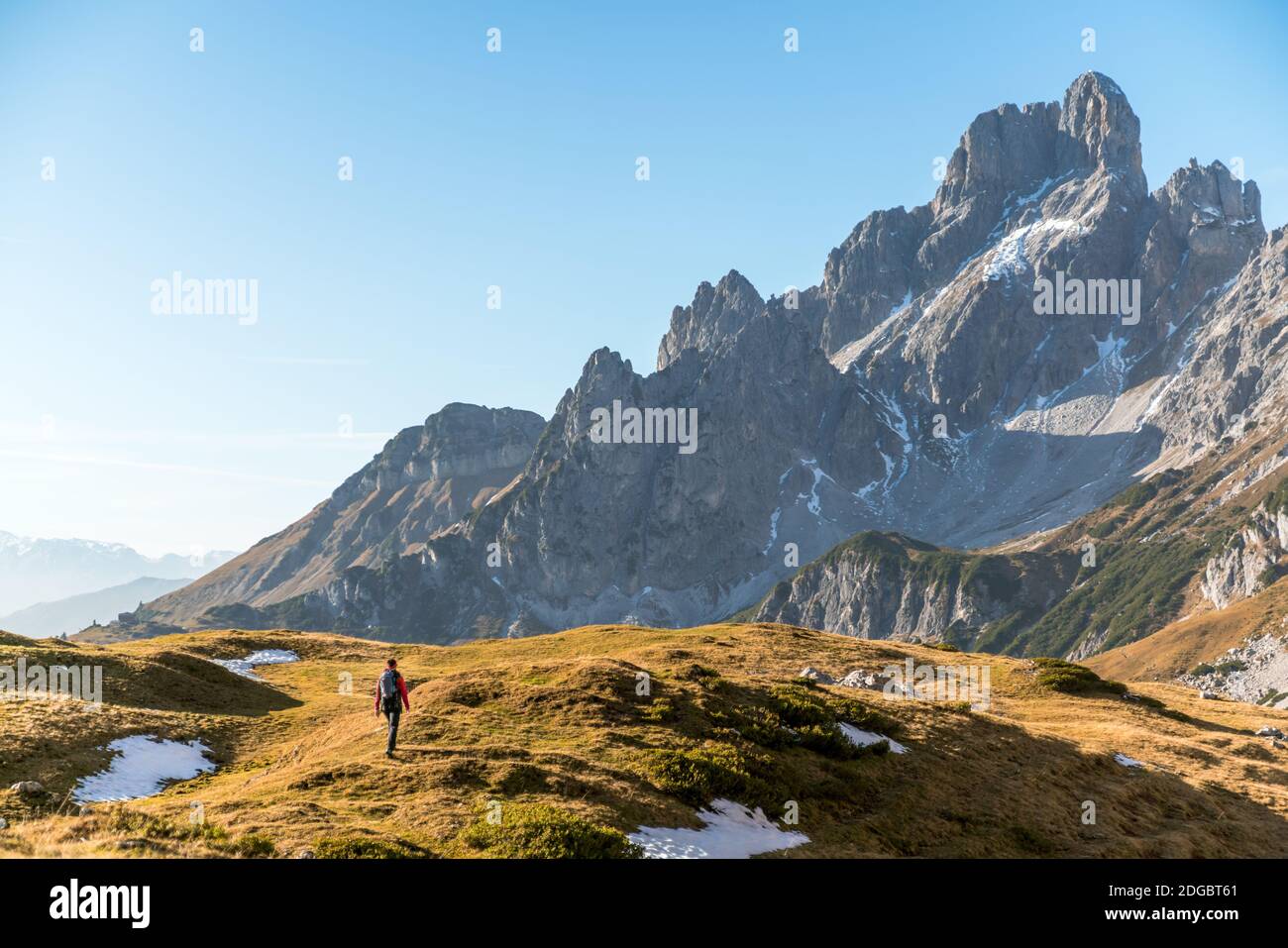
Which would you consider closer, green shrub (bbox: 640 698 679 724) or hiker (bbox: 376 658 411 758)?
hiker (bbox: 376 658 411 758)

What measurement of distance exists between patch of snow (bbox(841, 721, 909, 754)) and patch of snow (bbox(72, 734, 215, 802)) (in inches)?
985

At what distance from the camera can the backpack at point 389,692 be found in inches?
1234

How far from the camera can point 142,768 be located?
109 feet

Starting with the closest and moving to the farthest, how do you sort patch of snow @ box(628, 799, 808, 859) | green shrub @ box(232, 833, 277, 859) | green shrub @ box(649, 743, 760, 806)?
1. green shrub @ box(232, 833, 277, 859)
2. patch of snow @ box(628, 799, 808, 859)
3. green shrub @ box(649, 743, 760, 806)

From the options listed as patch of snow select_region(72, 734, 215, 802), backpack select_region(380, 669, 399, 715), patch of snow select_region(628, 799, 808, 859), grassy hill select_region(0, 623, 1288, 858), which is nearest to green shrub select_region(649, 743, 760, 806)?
grassy hill select_region(0, 623, 1288, 858)

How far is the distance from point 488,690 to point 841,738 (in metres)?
14.9

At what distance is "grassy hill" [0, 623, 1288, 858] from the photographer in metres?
23.7

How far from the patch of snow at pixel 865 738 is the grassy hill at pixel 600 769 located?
0.49 meters

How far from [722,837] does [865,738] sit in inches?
546

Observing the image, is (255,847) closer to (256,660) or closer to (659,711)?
(659,711)

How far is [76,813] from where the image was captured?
26312 millimetres

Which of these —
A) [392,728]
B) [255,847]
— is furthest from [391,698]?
[255,847]

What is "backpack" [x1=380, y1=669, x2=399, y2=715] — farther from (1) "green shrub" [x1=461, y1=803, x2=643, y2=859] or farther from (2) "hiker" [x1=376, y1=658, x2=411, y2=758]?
(1) "green shrub" [x1=461, y1=803, x2=643, y2=859]
